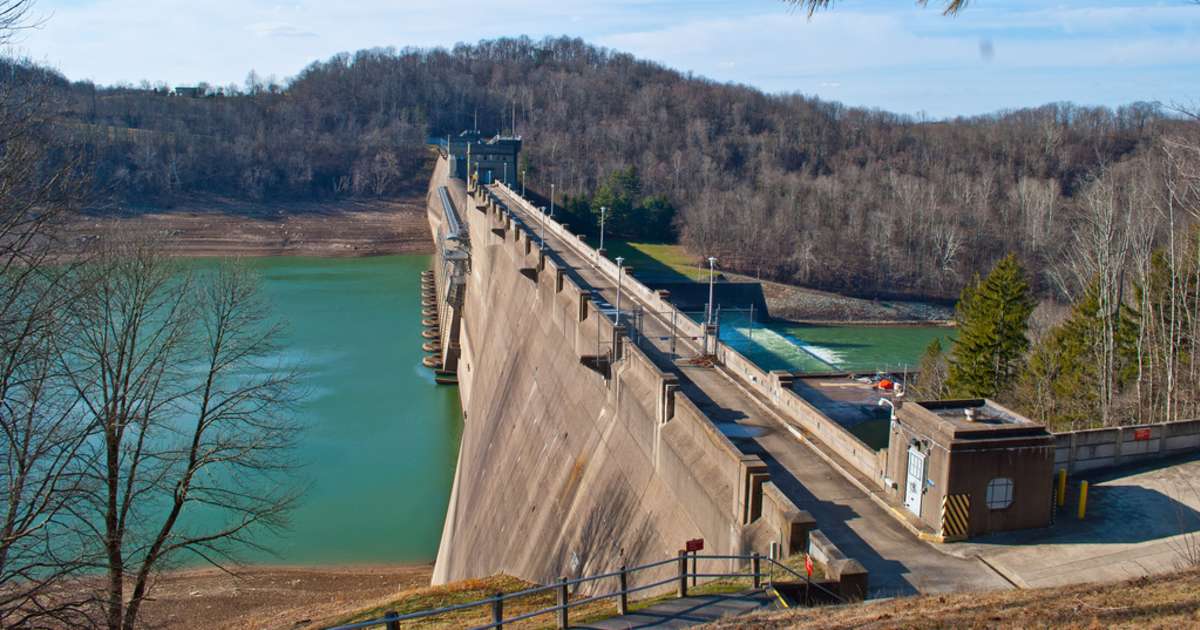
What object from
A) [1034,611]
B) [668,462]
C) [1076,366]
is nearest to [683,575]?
[1034,611]

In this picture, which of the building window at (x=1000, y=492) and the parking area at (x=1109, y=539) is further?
the building window at (x=1000, y=492)

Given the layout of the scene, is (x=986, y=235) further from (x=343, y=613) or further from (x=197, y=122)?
(x=197, y=122)

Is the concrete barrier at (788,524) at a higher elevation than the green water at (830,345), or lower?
higher

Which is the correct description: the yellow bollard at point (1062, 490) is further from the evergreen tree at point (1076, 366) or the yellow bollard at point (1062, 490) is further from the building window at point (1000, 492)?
the evergreen tree at point (1076, 366)

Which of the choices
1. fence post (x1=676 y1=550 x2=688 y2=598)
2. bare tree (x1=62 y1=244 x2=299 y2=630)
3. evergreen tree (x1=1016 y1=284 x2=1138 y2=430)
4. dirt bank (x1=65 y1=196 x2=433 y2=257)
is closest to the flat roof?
fence post (x1=676 y1=550 x2=688 y2=598)

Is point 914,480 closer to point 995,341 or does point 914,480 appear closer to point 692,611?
point 692,611

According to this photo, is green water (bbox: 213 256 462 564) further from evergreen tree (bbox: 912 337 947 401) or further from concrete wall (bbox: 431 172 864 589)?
evergreen tree (bbox: 912 337 947 401)

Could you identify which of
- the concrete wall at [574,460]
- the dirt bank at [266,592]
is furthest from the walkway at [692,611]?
the dirt bank at [266,592]
